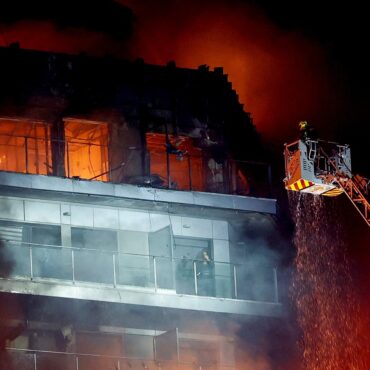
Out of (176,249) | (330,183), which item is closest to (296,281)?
(176,249)

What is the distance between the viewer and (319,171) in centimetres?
3816

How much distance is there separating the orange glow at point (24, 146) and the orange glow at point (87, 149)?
2.85 feet

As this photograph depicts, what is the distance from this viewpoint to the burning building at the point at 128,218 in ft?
132

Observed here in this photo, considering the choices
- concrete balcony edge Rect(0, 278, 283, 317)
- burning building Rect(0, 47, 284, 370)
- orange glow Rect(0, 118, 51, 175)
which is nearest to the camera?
concrete balcony edge Rect(0, 278, 283, 317)

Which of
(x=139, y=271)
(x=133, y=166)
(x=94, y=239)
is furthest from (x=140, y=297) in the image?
(x=133, y=166)

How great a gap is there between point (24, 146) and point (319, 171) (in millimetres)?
9419

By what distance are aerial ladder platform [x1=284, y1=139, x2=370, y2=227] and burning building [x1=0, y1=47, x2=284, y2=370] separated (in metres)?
5.44

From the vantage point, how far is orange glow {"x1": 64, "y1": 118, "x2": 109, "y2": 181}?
1700 inches

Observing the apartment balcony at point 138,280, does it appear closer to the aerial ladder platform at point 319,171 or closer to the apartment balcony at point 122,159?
the apartment balcony at point 122,159

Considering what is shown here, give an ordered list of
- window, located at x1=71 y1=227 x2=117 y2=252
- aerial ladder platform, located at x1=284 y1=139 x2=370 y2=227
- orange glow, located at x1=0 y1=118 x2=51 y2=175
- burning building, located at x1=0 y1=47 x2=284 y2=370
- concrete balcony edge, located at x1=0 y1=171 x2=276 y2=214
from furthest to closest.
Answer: orange glow, located at x1=0 y1=118 x2=51 y2=175 < window, located at x1=71 y1=227 x2=117 y2=252 < concrete balcony edge, located at x1=0 y1=171 x2=276 y2=214 < burning building, located at x1=0 y1=47 x2=284 y2=370 < aerial ladder platform, located at x1=284 y1=139 x2=370 y2=227

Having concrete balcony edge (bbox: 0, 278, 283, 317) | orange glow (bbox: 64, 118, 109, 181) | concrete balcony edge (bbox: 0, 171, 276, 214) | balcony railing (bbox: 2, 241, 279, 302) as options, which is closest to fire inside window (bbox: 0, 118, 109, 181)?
orange glow (bbox: 64, 118, 109, 181)

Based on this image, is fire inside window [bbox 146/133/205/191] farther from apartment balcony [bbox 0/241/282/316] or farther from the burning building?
apartment balcony [bbox 0/241/282/316]

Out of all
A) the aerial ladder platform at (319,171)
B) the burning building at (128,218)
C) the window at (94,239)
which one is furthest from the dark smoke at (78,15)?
the aerial ladder platform at (319,171)

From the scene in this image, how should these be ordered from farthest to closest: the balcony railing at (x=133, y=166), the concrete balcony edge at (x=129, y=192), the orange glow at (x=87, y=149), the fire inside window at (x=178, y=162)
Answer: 1. the fire inside window at (x=178, y=162)
2. the orange glow at (x=87, y=149)
3. the balcony railing at (x=133, y=166)
4. the concrete balcony edge at (x=129, y=192)
